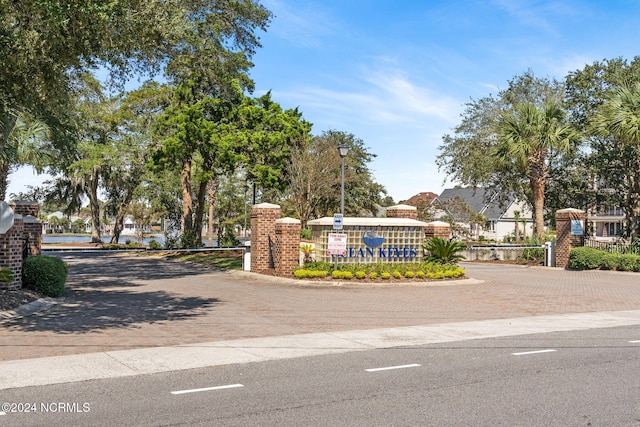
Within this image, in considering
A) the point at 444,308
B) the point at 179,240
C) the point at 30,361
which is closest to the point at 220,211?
the point at 179,240

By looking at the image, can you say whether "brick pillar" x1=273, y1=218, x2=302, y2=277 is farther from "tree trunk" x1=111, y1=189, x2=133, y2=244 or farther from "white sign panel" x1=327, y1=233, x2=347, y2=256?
"tree trunk" x1=111, y1=189, x2=133, y2=244

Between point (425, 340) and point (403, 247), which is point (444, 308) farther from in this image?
point (403, 247)

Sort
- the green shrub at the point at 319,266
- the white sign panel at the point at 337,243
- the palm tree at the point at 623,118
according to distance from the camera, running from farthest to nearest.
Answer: the palm tree at the point at 623,118 < the green shrub at the point at 319,266 < the white sign panel at the point at 337,243

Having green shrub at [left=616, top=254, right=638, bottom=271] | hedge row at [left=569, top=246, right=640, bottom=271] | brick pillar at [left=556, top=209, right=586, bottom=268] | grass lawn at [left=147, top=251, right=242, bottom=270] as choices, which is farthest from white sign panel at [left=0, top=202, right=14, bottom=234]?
brick pillar at [left=556, top=209, right=586, bottom=268]

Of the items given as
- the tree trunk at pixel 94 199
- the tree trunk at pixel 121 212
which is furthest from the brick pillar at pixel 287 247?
the tree trunk at pixel 121 212

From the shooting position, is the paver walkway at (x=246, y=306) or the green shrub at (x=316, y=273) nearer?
the paver walkway at (x=246, y=306)

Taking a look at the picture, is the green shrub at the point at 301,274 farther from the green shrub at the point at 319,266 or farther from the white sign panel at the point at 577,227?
the white sign panel at the point at 577,227

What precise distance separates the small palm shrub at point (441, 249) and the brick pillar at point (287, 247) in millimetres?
5094

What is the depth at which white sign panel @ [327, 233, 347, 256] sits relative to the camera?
67.8ft

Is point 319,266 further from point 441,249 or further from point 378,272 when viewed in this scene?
point 441,249

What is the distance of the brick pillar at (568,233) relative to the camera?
2842 centimetres

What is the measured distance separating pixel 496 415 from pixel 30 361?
20.3ft

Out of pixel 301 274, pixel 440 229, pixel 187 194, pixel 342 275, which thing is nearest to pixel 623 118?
pixel 440 229

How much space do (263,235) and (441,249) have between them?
677 centimetres
